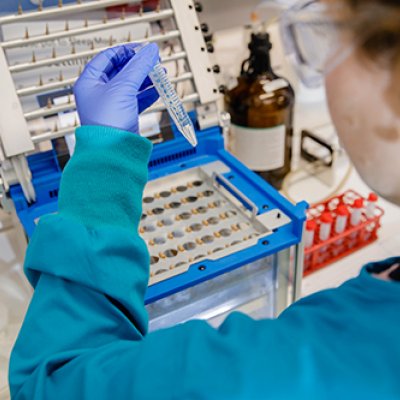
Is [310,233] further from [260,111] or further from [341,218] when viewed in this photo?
[260,111]

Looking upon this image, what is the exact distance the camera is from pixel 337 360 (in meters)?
0.36

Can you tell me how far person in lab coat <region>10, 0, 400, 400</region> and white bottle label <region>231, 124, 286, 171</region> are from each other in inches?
14.9

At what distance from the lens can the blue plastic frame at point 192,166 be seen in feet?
1.98

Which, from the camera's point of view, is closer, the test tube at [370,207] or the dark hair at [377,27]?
the dark hair at [377,27]

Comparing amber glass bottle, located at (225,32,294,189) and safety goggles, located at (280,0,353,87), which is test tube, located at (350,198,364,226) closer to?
amber glass bottle, located at (225,32,294,189)

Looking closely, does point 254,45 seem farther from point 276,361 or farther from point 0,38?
point 276,361

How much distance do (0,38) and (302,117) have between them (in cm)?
79

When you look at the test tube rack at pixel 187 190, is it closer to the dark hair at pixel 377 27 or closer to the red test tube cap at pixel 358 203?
the red test tube cap at pixel 358 203

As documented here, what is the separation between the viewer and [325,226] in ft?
2.76

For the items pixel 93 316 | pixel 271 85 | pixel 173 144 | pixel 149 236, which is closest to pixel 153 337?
pixel 93 316

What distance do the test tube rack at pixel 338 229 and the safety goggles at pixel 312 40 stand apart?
413mm

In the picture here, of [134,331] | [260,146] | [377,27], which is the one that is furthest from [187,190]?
[377,27]

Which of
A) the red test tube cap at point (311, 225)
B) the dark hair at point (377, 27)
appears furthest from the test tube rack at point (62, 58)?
the dark hair at point (377, 27)

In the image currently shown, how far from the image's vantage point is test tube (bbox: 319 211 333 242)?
836 mm
